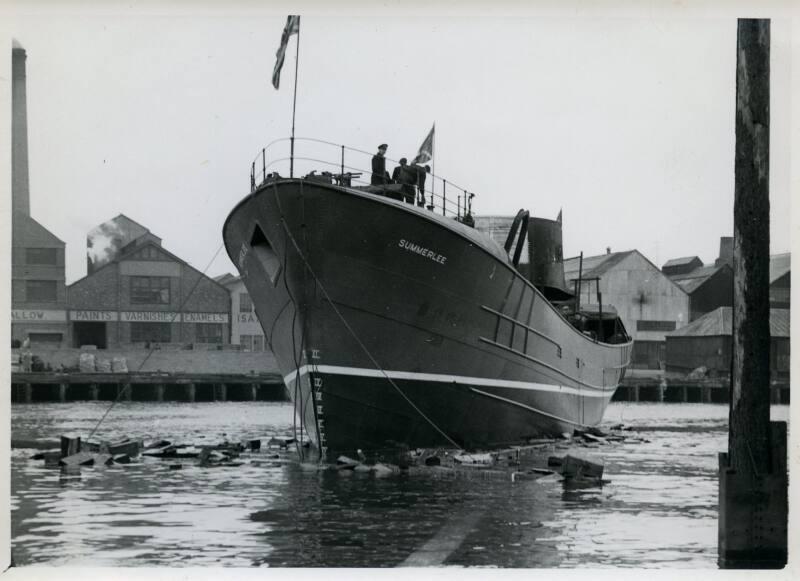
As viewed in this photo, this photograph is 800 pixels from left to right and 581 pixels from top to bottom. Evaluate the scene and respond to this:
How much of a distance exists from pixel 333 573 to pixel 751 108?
5437mm

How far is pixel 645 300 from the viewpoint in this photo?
61.8 meters

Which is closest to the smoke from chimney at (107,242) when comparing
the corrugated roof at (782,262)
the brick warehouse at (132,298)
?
the brick warehouse at (132,298)

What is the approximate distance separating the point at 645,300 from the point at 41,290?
3545 cm

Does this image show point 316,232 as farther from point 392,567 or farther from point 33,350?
point 33,350

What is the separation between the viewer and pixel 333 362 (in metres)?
16.2

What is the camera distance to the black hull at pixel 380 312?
15.8 meters

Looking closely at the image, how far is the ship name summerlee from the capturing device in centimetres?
1596

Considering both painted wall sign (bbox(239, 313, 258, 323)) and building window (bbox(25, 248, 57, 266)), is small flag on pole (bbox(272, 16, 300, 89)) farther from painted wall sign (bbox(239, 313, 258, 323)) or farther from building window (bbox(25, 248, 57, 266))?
painted wall sign (bbox(239, 313, 258, 323))

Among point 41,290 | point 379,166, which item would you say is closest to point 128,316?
point 41,290

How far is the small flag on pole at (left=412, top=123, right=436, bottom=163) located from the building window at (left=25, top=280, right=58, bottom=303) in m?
36.6

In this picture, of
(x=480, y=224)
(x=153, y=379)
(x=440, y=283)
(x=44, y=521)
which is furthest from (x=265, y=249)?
(x=153, y=379)

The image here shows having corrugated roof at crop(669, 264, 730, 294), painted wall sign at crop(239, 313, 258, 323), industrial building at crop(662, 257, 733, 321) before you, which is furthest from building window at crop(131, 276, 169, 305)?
industrial building at crop(662, 257, 733, 321)

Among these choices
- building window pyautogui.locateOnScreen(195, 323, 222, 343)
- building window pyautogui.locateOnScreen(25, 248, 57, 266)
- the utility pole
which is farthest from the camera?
building window pyautogui.locateOnScreen(195, 323, 222, 343)

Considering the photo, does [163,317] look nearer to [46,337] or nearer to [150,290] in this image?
[150,290]
